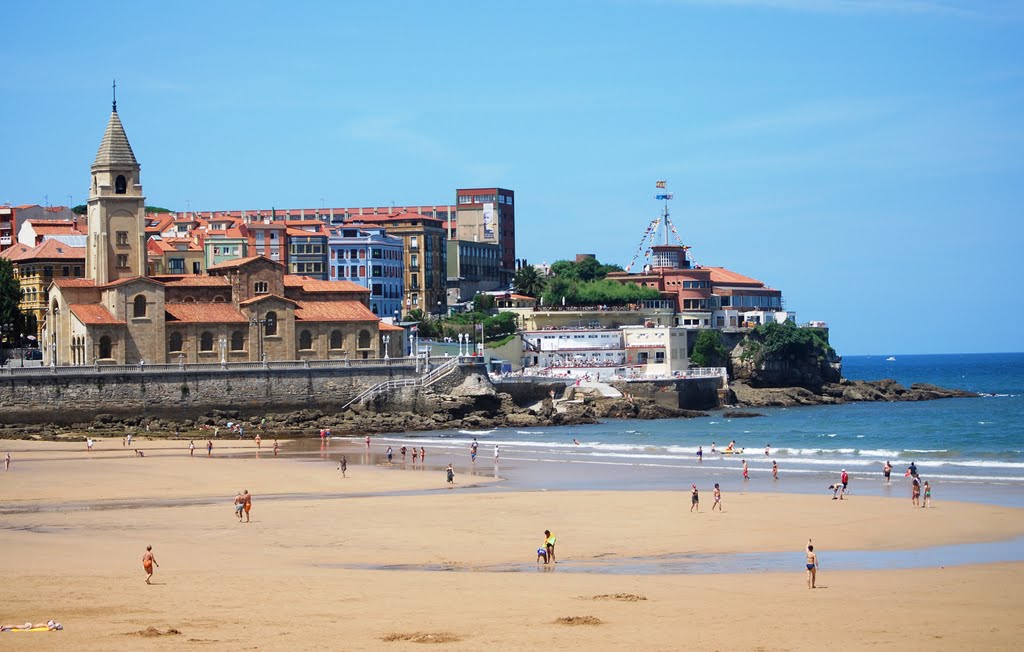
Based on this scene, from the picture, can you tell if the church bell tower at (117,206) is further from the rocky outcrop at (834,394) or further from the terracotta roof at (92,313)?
the rocky outcrop at (834,394)

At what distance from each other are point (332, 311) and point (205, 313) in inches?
343

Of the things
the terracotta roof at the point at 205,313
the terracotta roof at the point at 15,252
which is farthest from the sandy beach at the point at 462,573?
the terracotta roof at the point at 15,252

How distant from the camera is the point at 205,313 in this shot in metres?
84.8

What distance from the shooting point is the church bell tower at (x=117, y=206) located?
280 ft

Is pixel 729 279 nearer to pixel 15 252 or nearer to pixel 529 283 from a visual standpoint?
pixel 529 283

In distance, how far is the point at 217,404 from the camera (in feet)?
265

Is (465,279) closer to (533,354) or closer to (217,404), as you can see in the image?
(533,354)

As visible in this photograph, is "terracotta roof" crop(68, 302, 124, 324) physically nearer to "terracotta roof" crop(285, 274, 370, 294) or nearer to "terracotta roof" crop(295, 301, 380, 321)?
"terracotta roof" crop(295, 301, 380, 321)

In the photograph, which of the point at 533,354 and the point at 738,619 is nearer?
the point at 738,619

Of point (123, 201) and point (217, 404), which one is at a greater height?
point (123, 201)

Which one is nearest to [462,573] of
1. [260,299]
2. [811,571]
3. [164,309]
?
[811,571]

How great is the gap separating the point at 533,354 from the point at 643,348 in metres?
9.12

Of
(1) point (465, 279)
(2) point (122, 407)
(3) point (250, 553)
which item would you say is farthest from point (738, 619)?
(1) point (465, 279)

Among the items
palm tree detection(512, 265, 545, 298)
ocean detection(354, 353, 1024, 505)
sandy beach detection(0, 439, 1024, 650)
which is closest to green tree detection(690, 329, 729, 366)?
ocean detection(354, 353, 1024, 505)
